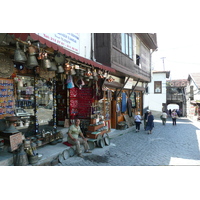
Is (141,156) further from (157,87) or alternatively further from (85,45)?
(157,87)

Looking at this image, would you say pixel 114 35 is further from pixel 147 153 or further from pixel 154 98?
pixel 154 98

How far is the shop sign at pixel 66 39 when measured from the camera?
6520mm

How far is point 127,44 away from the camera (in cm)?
1114

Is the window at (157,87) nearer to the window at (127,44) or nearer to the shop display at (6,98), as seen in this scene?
the window at (127,44)

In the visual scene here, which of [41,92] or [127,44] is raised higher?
[127,44]

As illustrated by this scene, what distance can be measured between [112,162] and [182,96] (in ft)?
97.9

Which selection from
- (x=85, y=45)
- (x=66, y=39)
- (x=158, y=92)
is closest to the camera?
(x=66, y=39)

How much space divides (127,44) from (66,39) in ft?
17.1

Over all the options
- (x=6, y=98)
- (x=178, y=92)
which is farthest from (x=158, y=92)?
(x=6, y=98)

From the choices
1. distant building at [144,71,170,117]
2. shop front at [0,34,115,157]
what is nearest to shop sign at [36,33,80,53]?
shop front at [0,34,115,157]

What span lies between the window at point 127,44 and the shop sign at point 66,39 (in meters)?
3.54

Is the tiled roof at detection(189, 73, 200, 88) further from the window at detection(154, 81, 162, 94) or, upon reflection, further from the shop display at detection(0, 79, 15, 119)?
the shop display at detection(0, 79, 15, 119)

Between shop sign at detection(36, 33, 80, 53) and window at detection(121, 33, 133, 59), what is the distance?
11.6 ft

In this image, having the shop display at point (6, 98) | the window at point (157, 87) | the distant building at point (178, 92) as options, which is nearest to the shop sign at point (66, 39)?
the shop display at point (6, 98)
